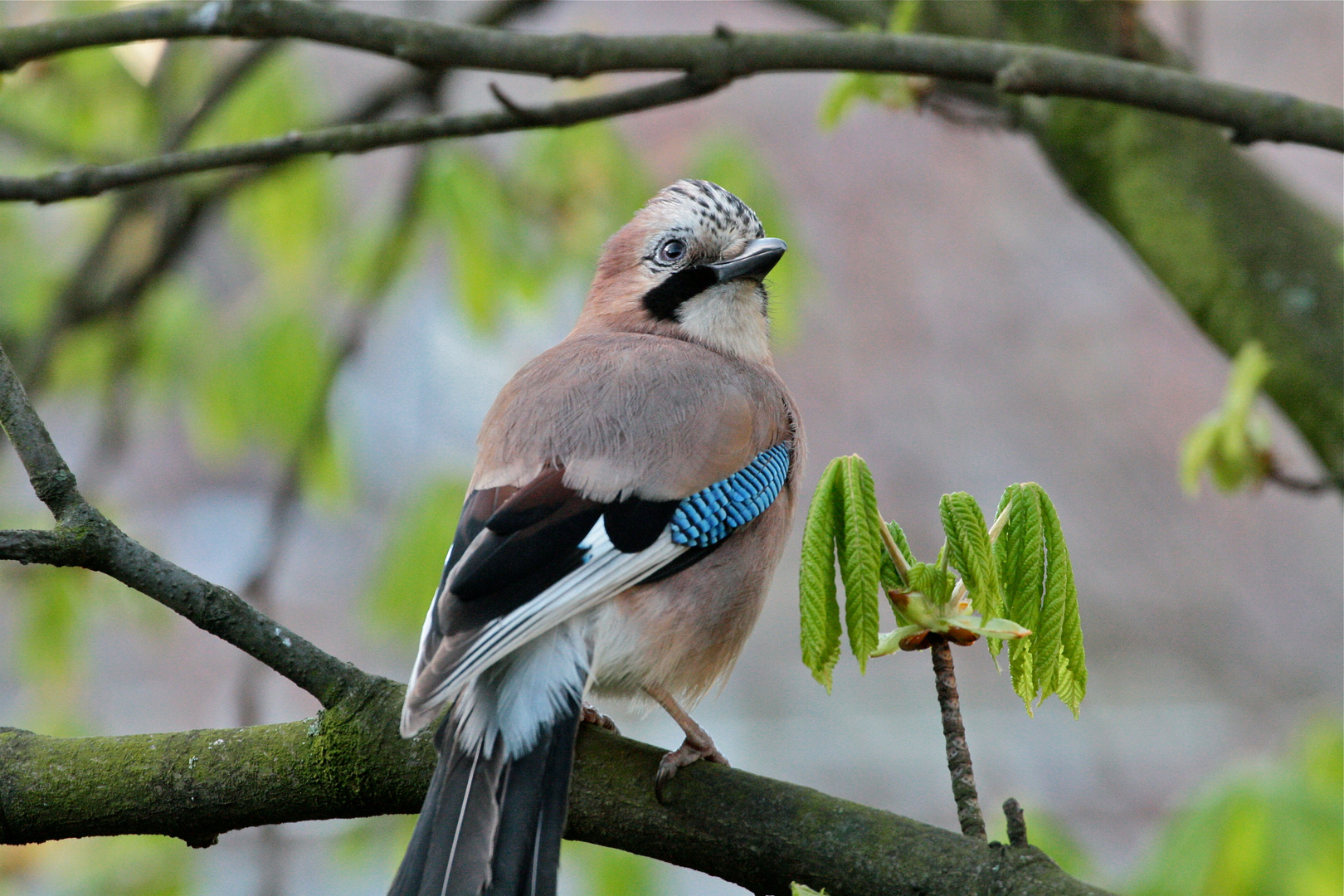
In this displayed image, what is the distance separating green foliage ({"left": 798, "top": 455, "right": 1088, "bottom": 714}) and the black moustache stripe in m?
1.46

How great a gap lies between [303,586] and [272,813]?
33.1 ft

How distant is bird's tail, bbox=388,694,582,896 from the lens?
1767 mm

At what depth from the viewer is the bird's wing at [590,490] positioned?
6.67 ft

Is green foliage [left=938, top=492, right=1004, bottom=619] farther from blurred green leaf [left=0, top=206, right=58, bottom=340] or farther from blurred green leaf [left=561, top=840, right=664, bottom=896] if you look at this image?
blurred green leaf [left=0, top=206, right=58, bottom=340]

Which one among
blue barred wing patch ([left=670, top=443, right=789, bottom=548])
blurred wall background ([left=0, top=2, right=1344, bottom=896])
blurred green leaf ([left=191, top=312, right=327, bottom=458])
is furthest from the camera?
blurred wall background ([left=0, top=2, right=1344, bottom=896])

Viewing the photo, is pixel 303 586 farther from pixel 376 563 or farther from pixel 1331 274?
pixel 1331 274

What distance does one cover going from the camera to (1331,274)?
3.38 metres

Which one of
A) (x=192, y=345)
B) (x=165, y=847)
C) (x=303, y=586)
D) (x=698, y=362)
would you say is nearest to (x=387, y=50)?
(x=698, y=362)

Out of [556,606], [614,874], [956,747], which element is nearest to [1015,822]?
[956,747]

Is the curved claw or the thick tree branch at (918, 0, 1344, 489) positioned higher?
the thick tree branch at (918, 0, 1344, 489)

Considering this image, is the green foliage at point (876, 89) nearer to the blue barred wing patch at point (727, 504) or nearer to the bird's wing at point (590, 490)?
the bird's wing at point (590, 490)

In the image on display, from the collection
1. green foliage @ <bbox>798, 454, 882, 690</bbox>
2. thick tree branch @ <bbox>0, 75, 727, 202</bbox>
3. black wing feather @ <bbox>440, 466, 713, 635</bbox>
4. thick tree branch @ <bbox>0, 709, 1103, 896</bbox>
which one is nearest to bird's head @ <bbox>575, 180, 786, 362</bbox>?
thick tree branch @ <bbox>0, 75, 727, 202</bbox>

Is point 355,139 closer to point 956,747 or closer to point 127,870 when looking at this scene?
point 956,747

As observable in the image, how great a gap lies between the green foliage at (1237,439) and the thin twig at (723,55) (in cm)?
77
